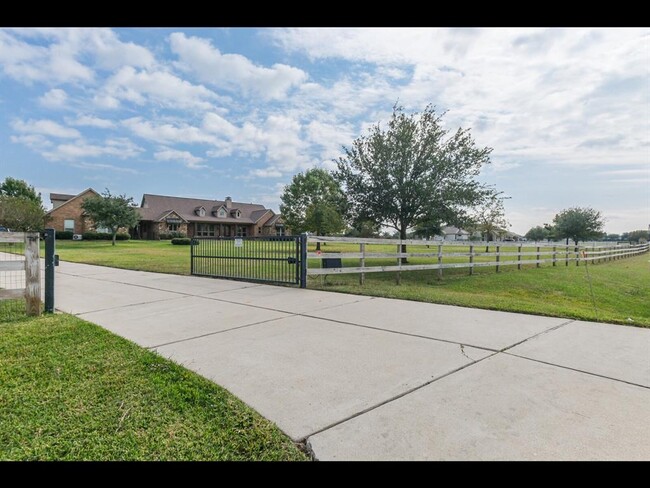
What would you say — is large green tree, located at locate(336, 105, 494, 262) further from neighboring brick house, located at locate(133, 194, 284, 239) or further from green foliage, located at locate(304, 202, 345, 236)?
neighboring brick house, located at locate(133, 194, 284, 239)

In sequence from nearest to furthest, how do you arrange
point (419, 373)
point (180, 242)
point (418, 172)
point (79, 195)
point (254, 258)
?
point (419, 373) → point (254, 258) → point (418, 172) → point (180, 242) → point (79, 195)

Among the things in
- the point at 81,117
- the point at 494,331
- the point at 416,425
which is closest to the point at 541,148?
the point at 494,331

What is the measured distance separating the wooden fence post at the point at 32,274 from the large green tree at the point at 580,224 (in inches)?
1642

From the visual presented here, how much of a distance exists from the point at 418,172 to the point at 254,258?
787 cm

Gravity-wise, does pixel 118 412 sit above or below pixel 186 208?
below

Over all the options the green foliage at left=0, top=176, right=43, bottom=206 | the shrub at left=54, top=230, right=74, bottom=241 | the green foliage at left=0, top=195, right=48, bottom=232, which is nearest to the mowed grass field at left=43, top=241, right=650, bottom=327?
the green foliage at left=0, top=195, right=48, bottom=232

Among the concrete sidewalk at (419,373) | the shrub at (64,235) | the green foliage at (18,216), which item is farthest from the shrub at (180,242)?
the concrete sidewalk at (419,373)

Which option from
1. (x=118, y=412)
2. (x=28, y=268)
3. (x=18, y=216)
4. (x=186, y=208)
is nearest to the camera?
(x=118, y=412)

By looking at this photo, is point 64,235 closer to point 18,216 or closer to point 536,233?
point 18,216

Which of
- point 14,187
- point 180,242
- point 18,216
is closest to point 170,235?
point 180,242

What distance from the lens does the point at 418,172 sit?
1379 cm

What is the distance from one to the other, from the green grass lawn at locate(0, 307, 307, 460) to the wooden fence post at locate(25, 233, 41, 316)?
1.62m

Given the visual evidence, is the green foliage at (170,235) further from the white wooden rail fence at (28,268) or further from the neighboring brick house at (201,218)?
the white wooden rail fence at (28,268)

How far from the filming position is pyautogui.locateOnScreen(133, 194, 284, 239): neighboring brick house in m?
45.7
